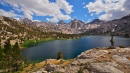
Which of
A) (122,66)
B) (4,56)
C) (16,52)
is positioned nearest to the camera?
(122,66)

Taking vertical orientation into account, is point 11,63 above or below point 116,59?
below

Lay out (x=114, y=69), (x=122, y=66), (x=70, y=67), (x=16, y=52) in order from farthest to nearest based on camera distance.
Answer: (x=16, y=52), (x=70, y=67), (x=122, y=66), (x=114, y=69)

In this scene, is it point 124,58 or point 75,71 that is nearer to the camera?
point 75,71

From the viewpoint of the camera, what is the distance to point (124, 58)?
4659 centimetres

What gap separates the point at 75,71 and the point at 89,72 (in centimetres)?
440

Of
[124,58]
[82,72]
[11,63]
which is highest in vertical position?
[124,58]

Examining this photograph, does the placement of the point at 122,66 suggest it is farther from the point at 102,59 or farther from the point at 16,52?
the point at 16,52

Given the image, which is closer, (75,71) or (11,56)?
(75,71)

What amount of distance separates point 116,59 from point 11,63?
2165 inches

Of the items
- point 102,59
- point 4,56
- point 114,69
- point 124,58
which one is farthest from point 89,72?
point 4,56

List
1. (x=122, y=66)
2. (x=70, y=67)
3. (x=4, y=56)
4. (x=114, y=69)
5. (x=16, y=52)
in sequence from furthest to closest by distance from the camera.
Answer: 1. (x=16, y=52)
2. (x=4, y=56)
3. (x=70, y=67)
4. (x=122, y=66)
5. (x=114, y=69)

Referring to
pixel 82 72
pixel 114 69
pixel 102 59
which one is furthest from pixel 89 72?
pixel 102 59

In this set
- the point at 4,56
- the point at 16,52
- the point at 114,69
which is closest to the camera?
the point at 114,69

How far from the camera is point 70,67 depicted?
45719 mm
